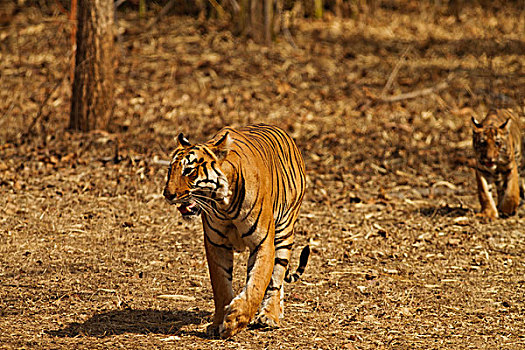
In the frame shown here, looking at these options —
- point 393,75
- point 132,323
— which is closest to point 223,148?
point 132,323

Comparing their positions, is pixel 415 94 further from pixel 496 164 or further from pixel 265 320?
pixel 265 320

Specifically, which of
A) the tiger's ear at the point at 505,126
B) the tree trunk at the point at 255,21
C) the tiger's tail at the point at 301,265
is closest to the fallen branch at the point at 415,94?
the tree trunk at the point at 255,21

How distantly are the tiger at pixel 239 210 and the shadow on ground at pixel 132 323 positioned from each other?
402 millimetres

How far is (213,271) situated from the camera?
481 centimetres

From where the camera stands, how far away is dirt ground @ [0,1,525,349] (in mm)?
5355

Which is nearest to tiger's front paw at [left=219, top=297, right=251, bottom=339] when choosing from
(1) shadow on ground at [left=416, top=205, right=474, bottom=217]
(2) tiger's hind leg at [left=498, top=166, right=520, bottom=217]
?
(1) shadow on ground at [left=416, top=205, right=474, bottom=217]

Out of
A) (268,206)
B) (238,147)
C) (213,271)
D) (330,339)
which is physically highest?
(238,147)

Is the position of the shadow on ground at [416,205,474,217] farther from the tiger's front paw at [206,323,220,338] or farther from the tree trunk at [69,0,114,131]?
the tree trunk at [69,0,114,131]

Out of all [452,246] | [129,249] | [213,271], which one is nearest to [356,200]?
[452,246]

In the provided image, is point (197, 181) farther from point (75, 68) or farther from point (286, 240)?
point (75, 68)

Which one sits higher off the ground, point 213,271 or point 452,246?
point 213,271

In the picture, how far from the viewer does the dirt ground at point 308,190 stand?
5355 millimetres

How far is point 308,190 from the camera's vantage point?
360 inches

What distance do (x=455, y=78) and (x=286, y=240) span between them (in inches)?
365
